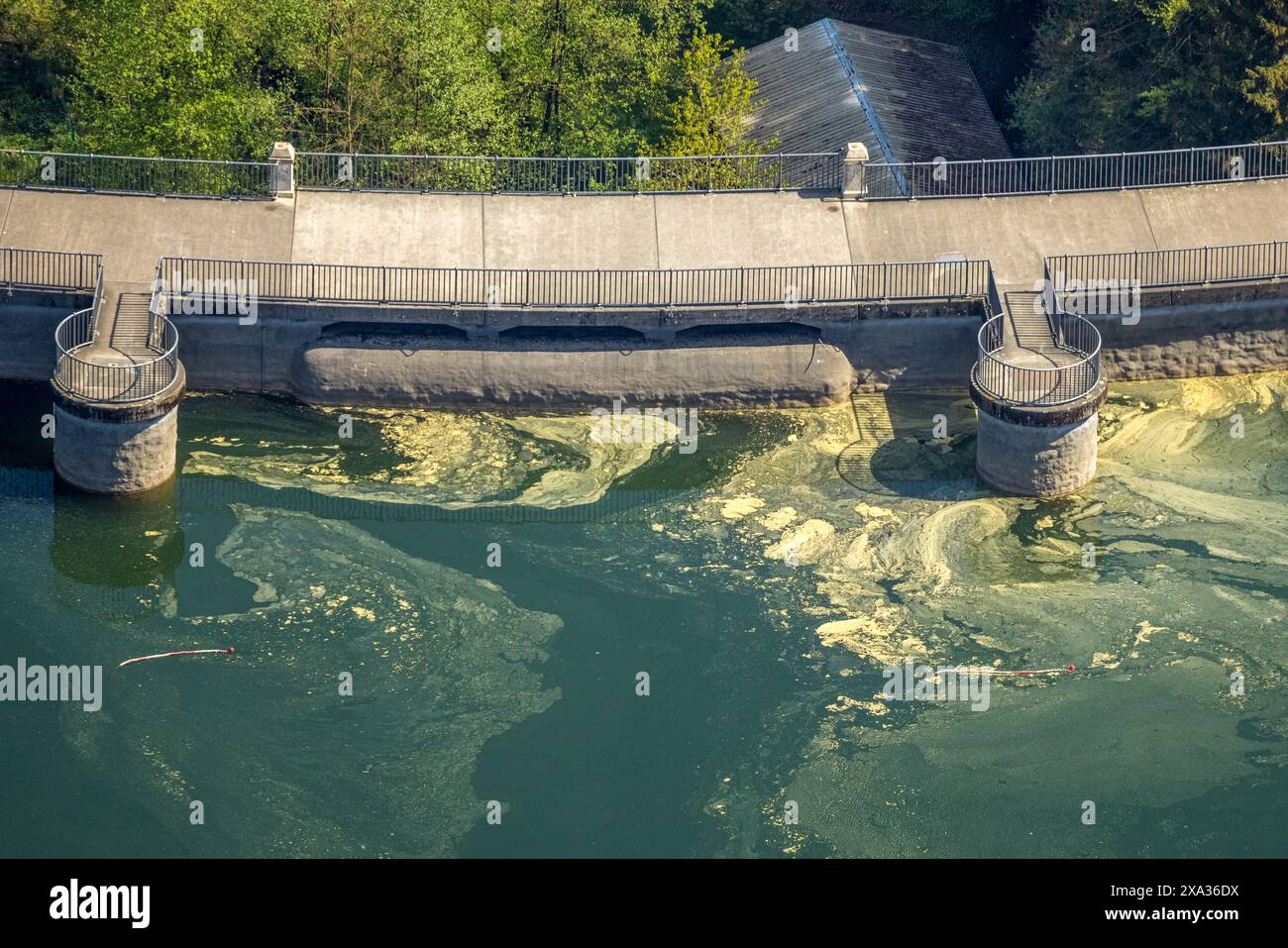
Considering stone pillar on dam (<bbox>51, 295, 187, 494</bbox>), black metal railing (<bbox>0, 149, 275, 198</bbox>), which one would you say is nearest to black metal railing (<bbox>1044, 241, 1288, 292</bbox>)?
black metal railing (<bbox>0, 149, 275, 198</bbox>)

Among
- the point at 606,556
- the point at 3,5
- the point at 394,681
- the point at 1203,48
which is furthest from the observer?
the point at 3,5

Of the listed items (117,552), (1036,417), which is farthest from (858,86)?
(117,552)

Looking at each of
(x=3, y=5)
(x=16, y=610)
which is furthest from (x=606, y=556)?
(x=3, y=5)

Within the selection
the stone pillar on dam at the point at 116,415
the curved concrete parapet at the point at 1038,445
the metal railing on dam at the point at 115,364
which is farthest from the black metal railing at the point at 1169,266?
the stone pillar on dam at the point at 116,415

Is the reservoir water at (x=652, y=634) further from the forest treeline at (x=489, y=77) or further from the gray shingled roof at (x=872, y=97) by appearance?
the gray shingled roof at (x=872, y=97)

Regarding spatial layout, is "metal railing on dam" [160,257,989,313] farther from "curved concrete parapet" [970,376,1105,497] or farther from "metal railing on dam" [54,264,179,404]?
"curved concrete parapet" [970,376,1105,497]

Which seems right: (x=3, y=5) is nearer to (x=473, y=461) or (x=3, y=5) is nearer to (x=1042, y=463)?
(x=473, y=461)

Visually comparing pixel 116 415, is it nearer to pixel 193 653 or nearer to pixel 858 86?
pixel 193 653

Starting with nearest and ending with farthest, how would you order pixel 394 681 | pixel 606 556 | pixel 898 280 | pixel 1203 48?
1. pixel 394 681
2. pixel 606 556
3. pixel 898 280
4. pixel 1203 48
